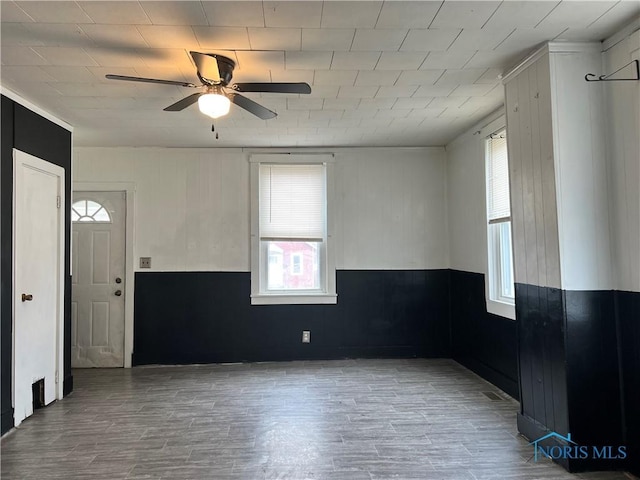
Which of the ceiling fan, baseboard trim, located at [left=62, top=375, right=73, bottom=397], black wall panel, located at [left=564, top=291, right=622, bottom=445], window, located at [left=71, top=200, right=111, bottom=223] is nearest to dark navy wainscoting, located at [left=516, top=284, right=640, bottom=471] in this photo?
black wall panel, located at [left=564, top=291, right=622, bottom=445]

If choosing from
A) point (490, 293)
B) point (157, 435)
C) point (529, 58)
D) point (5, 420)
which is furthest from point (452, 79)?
point (5, 420)

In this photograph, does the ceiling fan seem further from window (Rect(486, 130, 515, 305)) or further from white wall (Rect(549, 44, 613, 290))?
window (Rect(486, 130, 515, 305))

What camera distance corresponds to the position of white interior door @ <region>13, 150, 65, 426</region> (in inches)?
124

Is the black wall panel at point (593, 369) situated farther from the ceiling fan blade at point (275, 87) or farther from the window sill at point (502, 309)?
the ceiling fan blade at point (275, 87)

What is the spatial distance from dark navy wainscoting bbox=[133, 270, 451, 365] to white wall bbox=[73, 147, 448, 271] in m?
0.19

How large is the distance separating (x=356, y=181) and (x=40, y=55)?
10.9 ft

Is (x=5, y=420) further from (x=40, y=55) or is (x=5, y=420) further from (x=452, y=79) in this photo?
(x=452, y=79)

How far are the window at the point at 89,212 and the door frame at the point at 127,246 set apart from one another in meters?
0.16

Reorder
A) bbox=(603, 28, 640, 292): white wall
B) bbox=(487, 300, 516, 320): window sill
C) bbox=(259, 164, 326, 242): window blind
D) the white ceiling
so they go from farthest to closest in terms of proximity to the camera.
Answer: bbox=(259, 164, 326, 242): window blind
bbox=(487, 300, 516, 320): window sill
bbox=(603, 28, 640, 292): white wall
the white ceiling

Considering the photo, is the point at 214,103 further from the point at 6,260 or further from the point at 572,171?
the point at 572,171

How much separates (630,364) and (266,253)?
11.8 ft

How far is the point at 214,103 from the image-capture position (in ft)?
8.02

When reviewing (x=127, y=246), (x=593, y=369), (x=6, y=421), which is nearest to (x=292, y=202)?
(x=127, y=246)

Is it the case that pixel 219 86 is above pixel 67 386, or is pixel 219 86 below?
above
